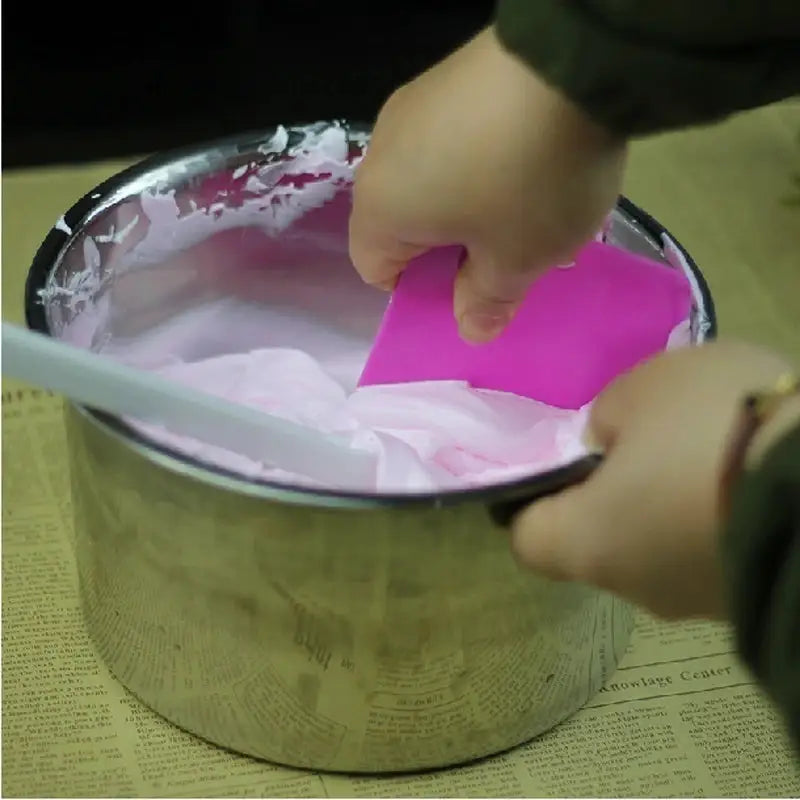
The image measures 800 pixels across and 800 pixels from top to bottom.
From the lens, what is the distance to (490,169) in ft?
1.33

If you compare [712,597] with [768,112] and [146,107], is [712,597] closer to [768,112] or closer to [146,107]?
[768,112]

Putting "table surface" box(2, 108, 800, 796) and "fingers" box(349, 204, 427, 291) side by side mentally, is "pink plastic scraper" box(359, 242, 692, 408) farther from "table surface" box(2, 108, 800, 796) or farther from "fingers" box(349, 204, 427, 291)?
"table surface" box(2, 108, 800, 796)

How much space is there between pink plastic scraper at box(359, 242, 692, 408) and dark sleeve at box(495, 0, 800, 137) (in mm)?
115

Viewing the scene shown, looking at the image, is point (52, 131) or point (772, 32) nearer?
point (772, 32)

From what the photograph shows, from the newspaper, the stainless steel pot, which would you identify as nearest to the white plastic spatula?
the stainless steel pot

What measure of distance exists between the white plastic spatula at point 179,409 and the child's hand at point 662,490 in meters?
0.09

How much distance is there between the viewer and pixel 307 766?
1.63 feet

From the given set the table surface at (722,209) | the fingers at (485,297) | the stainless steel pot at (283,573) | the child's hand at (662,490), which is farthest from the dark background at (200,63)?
the child's hand at (662,490)

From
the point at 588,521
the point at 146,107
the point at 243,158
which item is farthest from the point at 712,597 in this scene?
A: the point at 146,107

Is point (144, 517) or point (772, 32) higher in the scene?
point (772, 32)

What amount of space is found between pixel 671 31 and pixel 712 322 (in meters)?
0.14

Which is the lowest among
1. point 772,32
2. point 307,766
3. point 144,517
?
point 307,766

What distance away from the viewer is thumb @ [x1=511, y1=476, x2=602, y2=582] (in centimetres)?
39

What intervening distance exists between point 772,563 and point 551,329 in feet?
0.68
